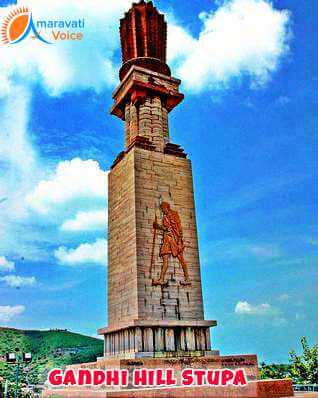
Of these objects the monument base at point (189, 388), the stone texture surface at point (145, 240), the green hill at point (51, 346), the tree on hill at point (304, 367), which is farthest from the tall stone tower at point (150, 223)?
the green hill at point (51, 346)

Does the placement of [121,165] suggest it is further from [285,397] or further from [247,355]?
[285,397]

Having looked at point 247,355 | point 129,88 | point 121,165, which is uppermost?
point 129,88

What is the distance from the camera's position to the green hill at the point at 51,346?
5078cm

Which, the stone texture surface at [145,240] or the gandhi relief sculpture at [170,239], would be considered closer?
the stone texture surface at [145,240]

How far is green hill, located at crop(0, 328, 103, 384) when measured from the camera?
50.8 meters

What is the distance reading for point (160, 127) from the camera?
2019 cm

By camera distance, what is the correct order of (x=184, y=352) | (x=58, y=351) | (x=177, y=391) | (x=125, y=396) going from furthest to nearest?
(x=58, y=351), (x=184, y=352), (x=177, y=391), (x=125, y=396)

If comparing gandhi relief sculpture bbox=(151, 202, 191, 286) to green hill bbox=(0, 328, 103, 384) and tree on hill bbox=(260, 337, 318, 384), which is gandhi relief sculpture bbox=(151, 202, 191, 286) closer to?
tree on hill bbox=(260, 337, 318, 384)

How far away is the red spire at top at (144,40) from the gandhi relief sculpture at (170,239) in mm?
7919

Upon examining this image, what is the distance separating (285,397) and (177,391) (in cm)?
414

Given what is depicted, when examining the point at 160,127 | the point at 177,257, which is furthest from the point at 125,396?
the point at 160,127

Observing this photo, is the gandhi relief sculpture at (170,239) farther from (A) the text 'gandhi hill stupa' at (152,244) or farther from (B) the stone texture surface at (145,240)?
(B) the stone texture surface at (145,240)

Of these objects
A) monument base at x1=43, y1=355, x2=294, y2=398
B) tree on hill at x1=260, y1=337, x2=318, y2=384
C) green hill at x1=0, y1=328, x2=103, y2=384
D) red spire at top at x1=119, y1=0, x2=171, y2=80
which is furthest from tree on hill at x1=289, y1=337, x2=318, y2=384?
green hill at x1=0, y1=328, x2=103, y2=384

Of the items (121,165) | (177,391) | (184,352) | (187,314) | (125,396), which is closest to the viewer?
(125,396)
